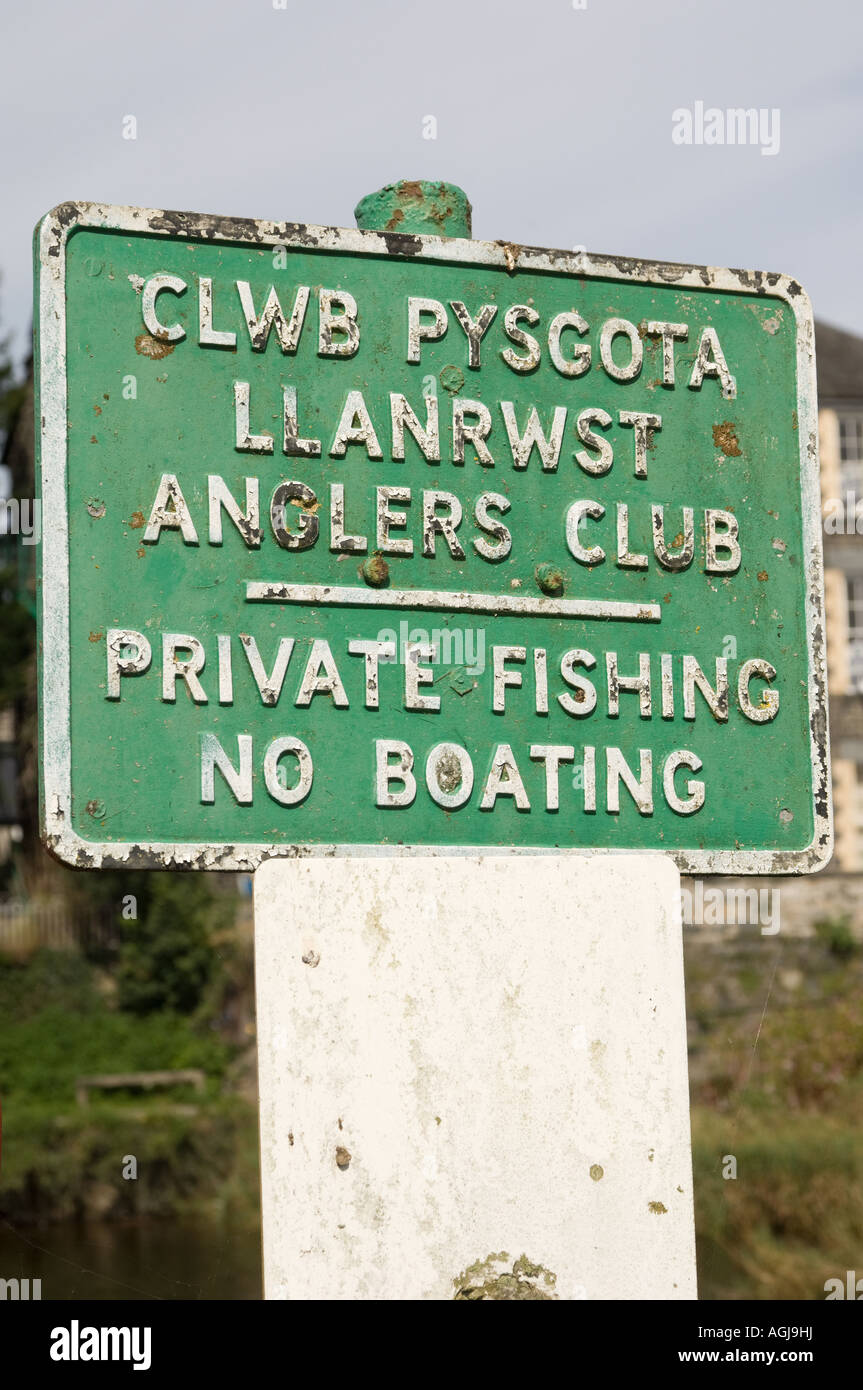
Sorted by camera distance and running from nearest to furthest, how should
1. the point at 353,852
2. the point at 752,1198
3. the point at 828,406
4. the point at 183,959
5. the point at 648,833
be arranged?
1. the point at 353,852
2. the point at 648,833
3. the point at 752,1198
4. the point at 183,959
5. the point at 828,406

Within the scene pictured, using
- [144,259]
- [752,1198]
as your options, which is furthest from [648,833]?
[752,1198]

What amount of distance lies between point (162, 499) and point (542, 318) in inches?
30.7

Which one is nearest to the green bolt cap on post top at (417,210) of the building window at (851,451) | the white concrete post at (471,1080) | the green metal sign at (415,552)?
the green metal sign at (415,552)

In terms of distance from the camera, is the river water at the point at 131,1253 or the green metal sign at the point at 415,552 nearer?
the green metal sign at the point at 415,552

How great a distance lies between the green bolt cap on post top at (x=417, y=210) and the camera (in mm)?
2906

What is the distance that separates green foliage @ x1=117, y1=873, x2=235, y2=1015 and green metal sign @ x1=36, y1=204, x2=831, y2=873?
24222 mm

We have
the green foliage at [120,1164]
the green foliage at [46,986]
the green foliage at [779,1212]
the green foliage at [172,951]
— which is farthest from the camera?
the green foliage at [46,986]

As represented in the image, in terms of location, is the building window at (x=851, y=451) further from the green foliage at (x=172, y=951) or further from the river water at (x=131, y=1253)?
the river water at (x=131, y=1253)

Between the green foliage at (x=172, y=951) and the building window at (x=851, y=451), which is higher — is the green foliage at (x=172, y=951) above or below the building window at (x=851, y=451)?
below

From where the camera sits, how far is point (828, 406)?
30.3 metres

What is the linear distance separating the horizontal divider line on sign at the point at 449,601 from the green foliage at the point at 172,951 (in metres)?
24.3

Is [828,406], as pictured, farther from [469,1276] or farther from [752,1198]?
[469,1276]

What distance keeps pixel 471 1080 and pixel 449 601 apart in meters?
0.79

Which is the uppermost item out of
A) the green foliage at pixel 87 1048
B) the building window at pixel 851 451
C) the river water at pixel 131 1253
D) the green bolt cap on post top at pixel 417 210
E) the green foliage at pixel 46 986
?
the building window at pixel 851 451
